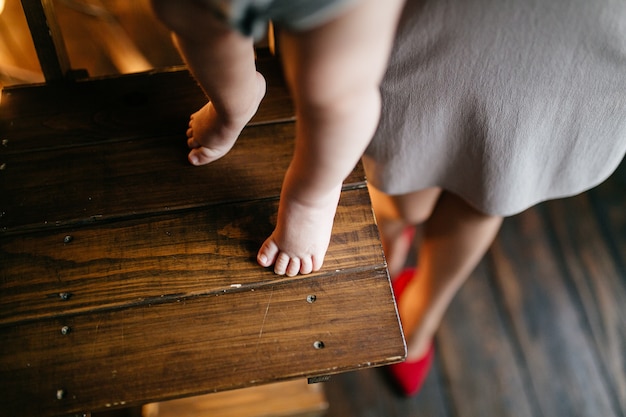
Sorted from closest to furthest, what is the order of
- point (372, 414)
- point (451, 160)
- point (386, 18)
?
point (386, 18) → point (451, 160) → point (372, 414)

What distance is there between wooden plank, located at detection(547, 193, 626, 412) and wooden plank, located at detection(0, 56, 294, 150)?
0.76 meters

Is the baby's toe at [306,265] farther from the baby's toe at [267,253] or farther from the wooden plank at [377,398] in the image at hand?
the wooden plank at [377,398]

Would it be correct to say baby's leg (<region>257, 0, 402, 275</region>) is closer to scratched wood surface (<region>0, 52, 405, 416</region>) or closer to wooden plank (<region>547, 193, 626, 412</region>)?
scratched wood surface (<region>0, 52, 405, 416</region>)

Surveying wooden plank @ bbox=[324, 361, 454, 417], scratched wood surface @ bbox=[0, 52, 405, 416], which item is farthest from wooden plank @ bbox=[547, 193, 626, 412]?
scratched wood surface @ bbox=[0, 52, 405, 416]

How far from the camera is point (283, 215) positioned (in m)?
0.65

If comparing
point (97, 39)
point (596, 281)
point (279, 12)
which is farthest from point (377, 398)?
point (97, 39)

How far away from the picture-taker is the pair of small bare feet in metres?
0.65

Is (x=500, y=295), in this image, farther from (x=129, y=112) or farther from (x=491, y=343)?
(x=129, y=112)

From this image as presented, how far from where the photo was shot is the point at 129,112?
78cm

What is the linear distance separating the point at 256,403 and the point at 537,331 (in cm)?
56

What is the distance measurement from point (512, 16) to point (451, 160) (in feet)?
0.65

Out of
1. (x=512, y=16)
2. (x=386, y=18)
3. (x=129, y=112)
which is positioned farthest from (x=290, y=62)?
(x=129, y=112)

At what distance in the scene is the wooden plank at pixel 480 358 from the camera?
114 cm

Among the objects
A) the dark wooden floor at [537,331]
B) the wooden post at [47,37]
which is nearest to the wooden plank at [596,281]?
the dark wooden floor at [537,331]
